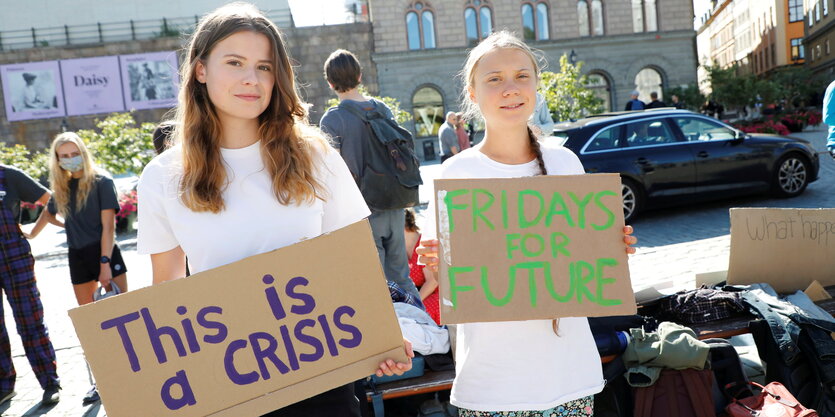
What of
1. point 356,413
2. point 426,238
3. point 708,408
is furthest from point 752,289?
point 356,413

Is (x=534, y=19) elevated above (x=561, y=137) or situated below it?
above

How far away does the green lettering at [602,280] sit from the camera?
2047 mm

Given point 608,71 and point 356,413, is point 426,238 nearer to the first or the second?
point 356,413

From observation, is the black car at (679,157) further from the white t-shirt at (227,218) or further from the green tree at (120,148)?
the green tree at (120,148)

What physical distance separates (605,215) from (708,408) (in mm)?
1746

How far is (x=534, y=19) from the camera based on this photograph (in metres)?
33.1

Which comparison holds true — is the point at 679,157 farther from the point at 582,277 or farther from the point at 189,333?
the point at 189,333

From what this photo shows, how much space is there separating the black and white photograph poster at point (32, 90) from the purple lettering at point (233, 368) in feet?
120

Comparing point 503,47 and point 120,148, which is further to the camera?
point 120,148

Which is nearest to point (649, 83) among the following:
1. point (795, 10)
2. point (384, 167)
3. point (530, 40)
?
point (530, 40)

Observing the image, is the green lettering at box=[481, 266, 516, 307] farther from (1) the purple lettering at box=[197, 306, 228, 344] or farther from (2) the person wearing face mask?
(2) the person wearing face mask

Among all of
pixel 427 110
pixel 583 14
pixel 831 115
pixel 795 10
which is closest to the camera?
pixel 831 115

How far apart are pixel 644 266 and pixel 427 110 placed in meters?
25.6

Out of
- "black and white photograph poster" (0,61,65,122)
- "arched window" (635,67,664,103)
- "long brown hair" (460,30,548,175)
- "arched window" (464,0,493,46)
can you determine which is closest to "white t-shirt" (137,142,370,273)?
"long brown hair" (460,30,548,175)
